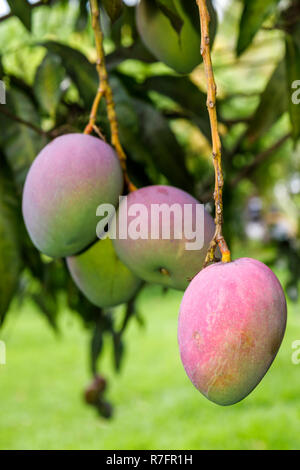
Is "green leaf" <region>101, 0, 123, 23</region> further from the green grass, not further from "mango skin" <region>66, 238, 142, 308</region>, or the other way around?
the green grass

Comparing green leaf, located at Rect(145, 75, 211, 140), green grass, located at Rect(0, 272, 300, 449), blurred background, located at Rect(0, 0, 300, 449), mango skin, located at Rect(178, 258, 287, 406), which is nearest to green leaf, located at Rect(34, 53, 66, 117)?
blurred background, located at Rect(0, 0, 300, 449)

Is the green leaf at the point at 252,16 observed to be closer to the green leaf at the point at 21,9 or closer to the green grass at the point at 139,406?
the green leaf at the point at 21,9

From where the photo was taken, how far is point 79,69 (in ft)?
2.56

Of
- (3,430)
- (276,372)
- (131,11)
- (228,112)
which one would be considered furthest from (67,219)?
(276,372)

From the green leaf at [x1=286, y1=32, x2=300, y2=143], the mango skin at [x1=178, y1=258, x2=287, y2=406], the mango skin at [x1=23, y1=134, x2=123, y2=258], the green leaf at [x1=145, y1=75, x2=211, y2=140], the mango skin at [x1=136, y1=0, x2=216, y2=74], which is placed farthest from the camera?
the green leaf at [x1=145, y1=75, x2=211, y2=140]

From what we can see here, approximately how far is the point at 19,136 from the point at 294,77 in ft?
1.21

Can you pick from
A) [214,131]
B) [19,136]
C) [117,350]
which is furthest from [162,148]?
[117,350]

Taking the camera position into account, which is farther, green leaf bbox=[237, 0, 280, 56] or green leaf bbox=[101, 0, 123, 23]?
green leaf bbox=[237, 0, 280, 56]

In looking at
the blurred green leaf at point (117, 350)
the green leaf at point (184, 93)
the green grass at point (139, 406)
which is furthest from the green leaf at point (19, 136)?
the green grass at point (139, 406)

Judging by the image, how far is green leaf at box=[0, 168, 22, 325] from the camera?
27.0 inches

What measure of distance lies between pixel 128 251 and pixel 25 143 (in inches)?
11.0

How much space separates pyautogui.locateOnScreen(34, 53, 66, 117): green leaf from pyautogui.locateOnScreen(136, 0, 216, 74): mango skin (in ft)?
0.50

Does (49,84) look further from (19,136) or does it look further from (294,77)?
(294,77)

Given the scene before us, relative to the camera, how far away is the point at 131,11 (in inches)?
35.4
